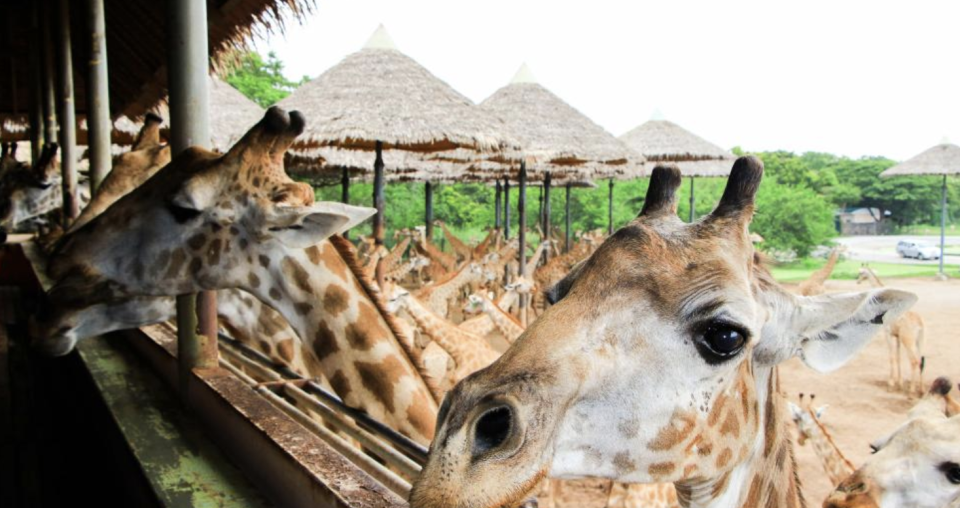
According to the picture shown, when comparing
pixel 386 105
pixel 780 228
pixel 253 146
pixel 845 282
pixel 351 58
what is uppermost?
pixel 351 58

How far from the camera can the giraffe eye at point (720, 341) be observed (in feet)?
5.98

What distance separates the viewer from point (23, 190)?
878cm

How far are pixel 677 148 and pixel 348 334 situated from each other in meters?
16.7

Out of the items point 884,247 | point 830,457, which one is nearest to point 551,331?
point 830,457

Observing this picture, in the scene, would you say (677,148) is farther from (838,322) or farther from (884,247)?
(884,247)

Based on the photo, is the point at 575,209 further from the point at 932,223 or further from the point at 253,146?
the point at 253,146

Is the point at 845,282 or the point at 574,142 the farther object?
the point at 845,282

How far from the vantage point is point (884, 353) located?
44.1 feet

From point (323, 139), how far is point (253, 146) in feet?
17.6

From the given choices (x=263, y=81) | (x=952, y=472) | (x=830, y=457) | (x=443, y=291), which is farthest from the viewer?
(x=263, y=81)

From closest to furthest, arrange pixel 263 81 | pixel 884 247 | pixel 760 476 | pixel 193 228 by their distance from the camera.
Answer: pixel 760 476 < pixel 193 228 < pixel 263 81 < pixel 884 247

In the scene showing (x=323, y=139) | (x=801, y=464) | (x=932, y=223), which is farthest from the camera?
(x=932, y=223)

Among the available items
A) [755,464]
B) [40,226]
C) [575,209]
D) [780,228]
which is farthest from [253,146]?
[575,209]

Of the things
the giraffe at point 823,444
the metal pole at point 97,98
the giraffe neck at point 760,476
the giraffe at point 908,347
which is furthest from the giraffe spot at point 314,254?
the giraffe at point 908,347
